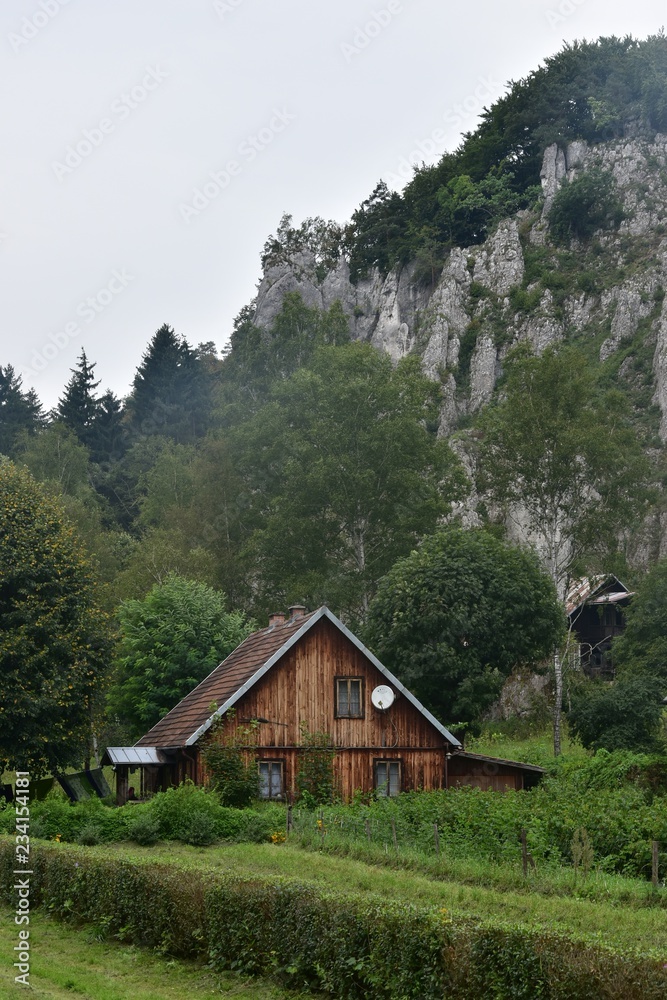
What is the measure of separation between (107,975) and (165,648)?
27.6m

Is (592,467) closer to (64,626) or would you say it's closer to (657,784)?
(657,784)

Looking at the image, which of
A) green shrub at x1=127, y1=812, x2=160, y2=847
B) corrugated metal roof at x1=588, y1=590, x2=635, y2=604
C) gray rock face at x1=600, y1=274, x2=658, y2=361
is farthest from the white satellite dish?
gray rock face at x1=600, y1=274, x2=658, y2=361

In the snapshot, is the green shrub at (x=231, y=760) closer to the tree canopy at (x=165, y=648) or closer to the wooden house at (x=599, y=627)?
the tree canopy at (x=165, y=648)

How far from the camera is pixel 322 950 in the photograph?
43.5 feet

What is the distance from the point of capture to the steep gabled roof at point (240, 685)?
30.6 metres

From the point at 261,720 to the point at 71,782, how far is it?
29.0ft

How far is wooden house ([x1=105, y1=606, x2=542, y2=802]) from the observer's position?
101ft

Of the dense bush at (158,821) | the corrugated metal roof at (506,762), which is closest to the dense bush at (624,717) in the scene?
the corrugated metal roof at (506,762)

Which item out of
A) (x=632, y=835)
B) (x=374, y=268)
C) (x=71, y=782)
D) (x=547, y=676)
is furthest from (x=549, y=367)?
(x=374, y=268)

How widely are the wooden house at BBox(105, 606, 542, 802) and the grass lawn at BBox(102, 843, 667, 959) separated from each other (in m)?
7.02

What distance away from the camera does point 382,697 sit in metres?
31.4

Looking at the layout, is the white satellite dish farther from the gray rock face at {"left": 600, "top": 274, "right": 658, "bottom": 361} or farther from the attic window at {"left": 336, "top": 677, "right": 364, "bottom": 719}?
the gray rock face at {"left": 600, "top": 274, "right": 658, "bottom": 361}

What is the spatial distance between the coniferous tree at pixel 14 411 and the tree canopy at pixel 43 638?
191 ft

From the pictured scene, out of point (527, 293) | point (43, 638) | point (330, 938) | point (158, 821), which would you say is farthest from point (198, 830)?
point (527, 293)
